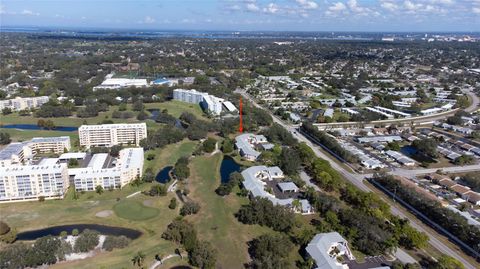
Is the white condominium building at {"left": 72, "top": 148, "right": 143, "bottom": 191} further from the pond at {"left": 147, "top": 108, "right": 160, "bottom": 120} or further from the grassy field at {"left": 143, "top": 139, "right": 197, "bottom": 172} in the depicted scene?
the pond at {"left": 147, "top": 108, "right": 160, "bottom": 120}

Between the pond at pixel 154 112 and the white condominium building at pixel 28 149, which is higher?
the white condominium building at pixel 28 149

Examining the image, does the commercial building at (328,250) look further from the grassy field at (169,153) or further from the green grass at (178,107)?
the green grass at (178,107)

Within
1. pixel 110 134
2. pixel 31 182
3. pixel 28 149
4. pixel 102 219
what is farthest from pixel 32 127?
pixel 102 219

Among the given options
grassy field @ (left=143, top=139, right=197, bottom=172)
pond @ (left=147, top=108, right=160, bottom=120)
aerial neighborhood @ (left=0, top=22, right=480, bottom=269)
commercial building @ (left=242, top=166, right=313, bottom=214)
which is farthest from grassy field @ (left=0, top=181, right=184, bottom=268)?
pond @ (left=147, top=108, right=160, bottom=120)

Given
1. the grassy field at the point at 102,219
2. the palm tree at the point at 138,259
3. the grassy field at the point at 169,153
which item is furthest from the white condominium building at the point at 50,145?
the palm tree at the point at 138,259

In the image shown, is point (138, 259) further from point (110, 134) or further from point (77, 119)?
point (77, 119)
